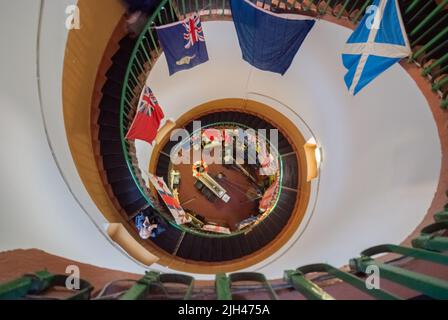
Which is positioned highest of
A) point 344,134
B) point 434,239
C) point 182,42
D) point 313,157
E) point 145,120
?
point 182,42

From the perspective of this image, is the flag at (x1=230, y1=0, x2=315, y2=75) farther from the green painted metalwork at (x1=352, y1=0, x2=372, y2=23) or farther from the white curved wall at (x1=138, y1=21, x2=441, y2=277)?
the white curved wall at (x1=138, y1=21, x2=441, y2=277)

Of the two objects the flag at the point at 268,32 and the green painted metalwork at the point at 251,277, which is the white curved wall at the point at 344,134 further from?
the green painted metalwork at the point at 251,277

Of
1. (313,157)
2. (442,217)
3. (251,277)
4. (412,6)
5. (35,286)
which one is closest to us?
(35,286)

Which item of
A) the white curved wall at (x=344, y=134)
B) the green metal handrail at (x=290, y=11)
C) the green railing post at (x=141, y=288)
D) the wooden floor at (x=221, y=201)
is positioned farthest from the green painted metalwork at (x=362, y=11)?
the wooden floor at (x=221, y=201)

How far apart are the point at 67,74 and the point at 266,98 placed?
461cm

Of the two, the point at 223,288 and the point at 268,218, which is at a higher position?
the point at 223,288

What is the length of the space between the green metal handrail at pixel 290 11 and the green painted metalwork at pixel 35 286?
9.97 feet

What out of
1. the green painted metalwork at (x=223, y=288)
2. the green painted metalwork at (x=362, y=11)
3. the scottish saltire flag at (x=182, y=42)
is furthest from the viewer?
the scottish saltire flag at (x=182, y=42)

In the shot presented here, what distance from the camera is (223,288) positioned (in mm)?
1490

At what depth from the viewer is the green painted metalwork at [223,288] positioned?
54.7 inches

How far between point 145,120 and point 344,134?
138 inches

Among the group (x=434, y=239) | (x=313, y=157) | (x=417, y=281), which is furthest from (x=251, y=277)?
(x=313, y=157)

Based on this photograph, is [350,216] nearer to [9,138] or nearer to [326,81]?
[326,81]

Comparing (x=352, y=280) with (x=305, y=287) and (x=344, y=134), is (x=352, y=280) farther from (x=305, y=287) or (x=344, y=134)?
(x=344, y=134)
